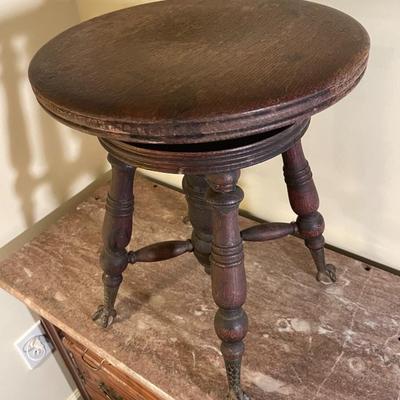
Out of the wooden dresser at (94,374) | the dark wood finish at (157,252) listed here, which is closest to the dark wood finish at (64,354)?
the wooden dresser at (94,374)

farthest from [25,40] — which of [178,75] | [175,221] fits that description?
[178,75]

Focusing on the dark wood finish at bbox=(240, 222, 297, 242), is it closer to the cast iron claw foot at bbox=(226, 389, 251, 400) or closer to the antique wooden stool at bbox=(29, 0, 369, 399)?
the antique wooden stool at bbox=(29, 0, 369, 399)

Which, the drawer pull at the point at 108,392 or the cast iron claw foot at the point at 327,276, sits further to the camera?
the drawer pull at the point at 108,392

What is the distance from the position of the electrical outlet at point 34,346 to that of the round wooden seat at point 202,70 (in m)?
0.77

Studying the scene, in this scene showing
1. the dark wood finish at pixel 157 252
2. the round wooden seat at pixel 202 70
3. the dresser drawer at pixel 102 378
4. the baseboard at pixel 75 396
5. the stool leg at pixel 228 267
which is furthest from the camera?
the baseboard at pixel 75 396

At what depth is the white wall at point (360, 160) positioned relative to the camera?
737mm

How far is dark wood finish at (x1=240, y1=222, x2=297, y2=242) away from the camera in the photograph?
80 cm

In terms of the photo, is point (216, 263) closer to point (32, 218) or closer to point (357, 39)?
point (357, 39)

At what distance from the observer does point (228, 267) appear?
63cm

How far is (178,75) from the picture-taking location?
52 cm

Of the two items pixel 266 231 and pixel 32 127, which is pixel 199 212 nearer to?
pixel 266 231

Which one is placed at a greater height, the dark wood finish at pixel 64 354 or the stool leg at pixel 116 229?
the stool leg at pixel 116 229

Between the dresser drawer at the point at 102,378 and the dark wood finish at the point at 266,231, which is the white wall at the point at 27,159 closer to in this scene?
the dresser drawer at the point at 102,378

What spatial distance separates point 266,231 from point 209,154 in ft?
1.04
